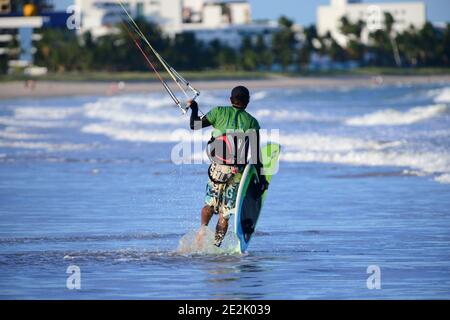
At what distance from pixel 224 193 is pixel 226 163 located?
0.88 feet

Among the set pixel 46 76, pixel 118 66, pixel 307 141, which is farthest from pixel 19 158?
pixel 118 66

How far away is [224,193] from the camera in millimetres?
11195

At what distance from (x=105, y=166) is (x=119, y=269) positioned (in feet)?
36.6

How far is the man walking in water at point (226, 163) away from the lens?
11.0 meters

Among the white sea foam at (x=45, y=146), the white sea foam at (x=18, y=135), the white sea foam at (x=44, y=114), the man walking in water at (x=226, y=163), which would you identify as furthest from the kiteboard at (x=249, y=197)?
the white sea foam at (x=44, y=114)

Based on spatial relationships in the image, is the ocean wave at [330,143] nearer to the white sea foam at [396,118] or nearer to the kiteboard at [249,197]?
the white sea foam at [396,118]

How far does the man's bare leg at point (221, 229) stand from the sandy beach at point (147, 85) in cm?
6312

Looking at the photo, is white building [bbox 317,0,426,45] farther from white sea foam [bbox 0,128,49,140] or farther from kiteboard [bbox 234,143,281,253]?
kiteboard [bbox 234,143,281,253]

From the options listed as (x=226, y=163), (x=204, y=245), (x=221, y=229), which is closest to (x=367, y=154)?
(x=204, y=245)

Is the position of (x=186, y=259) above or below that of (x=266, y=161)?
below

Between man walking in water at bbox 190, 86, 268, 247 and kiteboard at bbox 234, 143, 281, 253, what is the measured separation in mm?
74

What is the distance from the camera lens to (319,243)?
40.3ft
